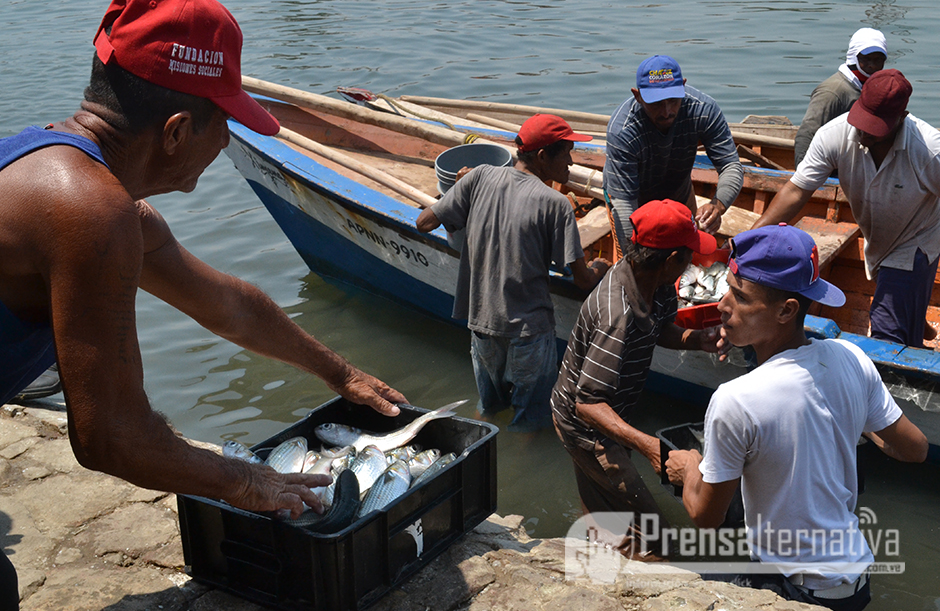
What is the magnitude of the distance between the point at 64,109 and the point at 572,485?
462 inches

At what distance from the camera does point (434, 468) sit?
2.84 meters

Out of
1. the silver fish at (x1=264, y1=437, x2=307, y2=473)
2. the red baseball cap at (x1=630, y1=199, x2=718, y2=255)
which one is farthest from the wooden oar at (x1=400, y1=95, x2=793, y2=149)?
the silver fish at (x1=264, y1=437, x2=307, y2=473)

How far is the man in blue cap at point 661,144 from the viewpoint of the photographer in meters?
4.88

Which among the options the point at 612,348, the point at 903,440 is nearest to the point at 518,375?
the point at 612,348

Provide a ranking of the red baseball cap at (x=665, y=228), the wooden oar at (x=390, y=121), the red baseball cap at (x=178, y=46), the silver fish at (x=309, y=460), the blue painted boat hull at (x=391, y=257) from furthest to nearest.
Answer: the wooden oar at (x=390, y=121) < the blue painted boat hull at (x=391, y=257) < the red baseball cap at (x=665, y=228) < the silver fish at (x=309, y=460) < the red baseball cap at (x=178, y=46)

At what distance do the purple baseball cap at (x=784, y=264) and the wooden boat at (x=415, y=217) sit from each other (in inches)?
80.8

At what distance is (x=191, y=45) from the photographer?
190cm

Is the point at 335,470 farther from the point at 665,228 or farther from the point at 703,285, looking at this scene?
the point at 703,285

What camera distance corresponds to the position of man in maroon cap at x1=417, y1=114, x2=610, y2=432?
15.5 ft

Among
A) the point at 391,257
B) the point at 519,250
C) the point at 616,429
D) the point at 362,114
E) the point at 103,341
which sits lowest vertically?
the point at 391,257

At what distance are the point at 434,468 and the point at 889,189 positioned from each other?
322cm

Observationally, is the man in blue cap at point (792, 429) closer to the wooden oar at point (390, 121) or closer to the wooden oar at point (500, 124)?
the wooden oar at point (390, 121)

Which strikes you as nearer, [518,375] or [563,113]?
[518,375]

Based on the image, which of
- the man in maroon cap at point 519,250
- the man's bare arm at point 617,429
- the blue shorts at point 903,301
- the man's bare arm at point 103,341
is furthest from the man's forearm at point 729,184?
the man's bare arm at point 103,341
